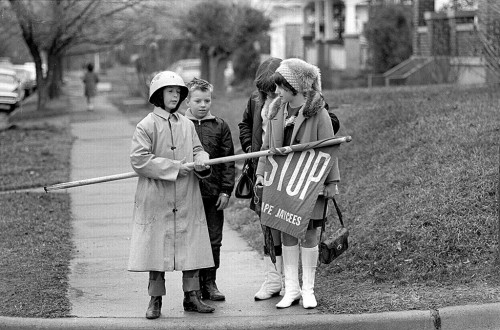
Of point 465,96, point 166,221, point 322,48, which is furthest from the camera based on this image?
point 322,48

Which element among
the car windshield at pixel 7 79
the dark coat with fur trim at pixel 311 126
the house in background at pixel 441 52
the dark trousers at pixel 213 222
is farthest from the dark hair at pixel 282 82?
the car windshield at pixel 7 79

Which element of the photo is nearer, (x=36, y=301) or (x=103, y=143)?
(x=36, y=301)

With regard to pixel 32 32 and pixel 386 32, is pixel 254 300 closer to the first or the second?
pixel 32 32

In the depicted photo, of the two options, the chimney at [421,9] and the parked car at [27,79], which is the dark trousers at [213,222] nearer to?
the chimney at [421,9]

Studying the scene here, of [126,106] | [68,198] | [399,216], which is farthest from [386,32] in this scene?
[399,216]

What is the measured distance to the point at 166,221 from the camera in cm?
625

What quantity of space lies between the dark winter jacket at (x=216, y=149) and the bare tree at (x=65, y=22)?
16658 mm

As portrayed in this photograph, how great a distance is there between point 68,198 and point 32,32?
1466 centimetres

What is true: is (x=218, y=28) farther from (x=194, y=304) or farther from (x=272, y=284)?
(x=194, y=304)

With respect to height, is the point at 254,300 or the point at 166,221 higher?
the point at 166,221

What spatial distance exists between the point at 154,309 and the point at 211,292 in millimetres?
634

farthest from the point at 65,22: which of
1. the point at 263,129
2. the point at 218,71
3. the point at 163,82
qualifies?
the point at 163,82

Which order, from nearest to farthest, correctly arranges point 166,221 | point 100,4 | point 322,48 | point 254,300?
point 166,221 < point 254,300 < point 100,4 < point 322,48

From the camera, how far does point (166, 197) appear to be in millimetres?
6262
